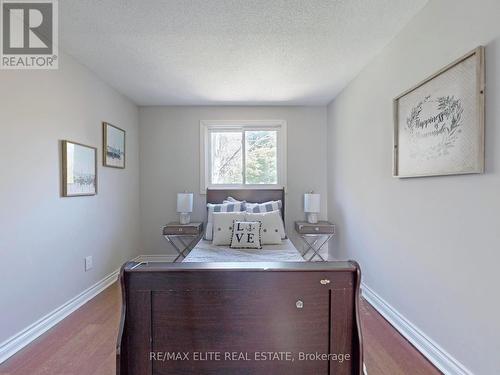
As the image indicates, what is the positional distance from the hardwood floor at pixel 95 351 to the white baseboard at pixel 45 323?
0.04 meters

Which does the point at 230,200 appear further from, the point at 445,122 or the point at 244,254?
the point at 445,122

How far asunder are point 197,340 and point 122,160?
2.88 m

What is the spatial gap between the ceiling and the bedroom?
2cm

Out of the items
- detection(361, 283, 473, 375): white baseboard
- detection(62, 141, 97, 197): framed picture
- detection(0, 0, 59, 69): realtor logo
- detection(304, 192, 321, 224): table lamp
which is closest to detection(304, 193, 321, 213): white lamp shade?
detection(304, 192, 321, 224): table lamp

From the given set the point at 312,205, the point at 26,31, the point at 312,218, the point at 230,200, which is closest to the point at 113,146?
the point at 26,31

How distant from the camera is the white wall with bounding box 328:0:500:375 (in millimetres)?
1427

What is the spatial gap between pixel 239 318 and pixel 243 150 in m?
3.16

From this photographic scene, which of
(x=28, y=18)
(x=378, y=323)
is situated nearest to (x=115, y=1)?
(x=28, y=18)

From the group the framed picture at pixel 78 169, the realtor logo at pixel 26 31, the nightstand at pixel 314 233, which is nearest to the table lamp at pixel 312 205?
the nightstand at pixel 314 233

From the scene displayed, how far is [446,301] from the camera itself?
1741mm

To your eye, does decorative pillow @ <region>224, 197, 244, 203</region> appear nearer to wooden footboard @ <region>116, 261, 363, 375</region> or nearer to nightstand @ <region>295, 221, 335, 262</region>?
nightstand @ <region>295, 221, 335, 262</region>

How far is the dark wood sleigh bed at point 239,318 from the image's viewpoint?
133 centimetres

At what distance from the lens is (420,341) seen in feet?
6.47

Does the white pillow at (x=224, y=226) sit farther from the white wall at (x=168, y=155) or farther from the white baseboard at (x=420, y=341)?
the white baseboard at (x=420, y=341)
